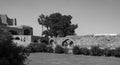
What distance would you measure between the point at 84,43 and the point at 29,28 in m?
18.2

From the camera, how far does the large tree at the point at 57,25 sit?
42.1 meters

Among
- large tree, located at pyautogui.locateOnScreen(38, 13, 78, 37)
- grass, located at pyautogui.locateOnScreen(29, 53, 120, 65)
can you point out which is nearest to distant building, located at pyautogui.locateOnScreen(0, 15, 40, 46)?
large tree, located at pyautogui.locateOnScreen(38, 13, 78, 37)

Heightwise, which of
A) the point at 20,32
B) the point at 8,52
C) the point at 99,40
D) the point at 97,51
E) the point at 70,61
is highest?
the point at 20,32

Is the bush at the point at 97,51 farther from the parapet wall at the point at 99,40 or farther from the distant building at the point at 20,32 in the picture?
the distant building at the point at 20,32

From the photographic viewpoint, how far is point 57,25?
4206 cm

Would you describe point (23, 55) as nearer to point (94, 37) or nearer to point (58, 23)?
point (94, 37)

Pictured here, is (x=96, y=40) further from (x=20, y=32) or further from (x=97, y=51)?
(x=20, y=32)

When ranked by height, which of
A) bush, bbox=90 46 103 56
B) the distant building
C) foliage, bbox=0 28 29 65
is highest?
the distant building

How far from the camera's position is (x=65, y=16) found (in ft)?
148

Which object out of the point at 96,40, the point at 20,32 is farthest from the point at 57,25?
the point at 96,40

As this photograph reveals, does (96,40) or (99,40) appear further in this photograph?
(96,40)

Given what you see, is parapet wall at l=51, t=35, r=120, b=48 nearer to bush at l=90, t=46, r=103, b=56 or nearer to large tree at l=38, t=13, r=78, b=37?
bush at l=90, t=46, r=103, b=56

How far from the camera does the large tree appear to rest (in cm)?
4212

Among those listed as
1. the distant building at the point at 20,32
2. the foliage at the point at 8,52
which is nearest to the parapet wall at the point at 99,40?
the distant building at the point at 20,32
